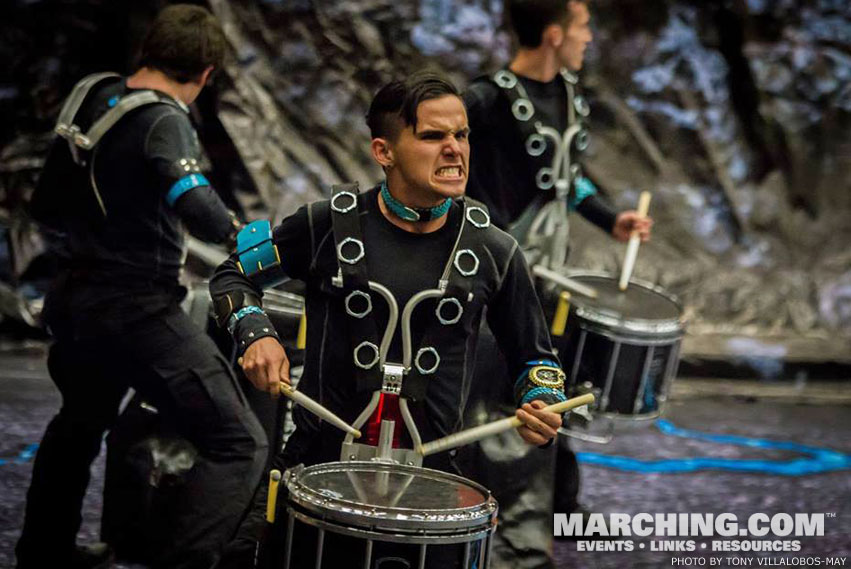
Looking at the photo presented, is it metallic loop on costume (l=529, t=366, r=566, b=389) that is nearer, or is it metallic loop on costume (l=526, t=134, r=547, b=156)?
metallic loop on costume (l=529, t=366, r=566, b=389)

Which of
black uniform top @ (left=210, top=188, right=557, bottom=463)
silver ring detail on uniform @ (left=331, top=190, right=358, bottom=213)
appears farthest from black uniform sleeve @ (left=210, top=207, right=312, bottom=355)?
silver ring detail on uniform @ (left=331, top=190, right=358, bottom=213)

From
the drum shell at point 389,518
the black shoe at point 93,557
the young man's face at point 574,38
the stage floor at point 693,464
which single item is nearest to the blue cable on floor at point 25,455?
the stage floor at point 693,464

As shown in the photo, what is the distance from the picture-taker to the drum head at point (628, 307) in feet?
15.3

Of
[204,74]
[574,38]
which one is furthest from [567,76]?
[204,74]

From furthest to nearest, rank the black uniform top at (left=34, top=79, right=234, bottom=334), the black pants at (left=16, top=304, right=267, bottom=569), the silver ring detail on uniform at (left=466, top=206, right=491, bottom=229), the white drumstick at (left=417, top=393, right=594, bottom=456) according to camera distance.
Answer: the black uniform top at (left=34, top=79, right=234, bottom=334) → the black pants at (left=16, top=304, right=267, bottom=569) → the silver ring detail on uniform at (left=466, top=206, right=491, bottom=229) → the white drumstick at (left=417, top=393, right=594, bottom=456)

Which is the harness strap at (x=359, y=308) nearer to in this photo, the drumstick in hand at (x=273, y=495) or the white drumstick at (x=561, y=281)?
the drumstick in hand at (x=273, y=495)

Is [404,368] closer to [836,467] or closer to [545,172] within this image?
[545,172]

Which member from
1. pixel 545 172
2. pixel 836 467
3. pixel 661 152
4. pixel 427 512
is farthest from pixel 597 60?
pixel 427 512

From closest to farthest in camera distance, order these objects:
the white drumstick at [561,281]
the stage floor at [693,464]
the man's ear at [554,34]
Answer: the white drumstick at [561,281] → the man's ear at [554,34] → the stage floor at [693,464]

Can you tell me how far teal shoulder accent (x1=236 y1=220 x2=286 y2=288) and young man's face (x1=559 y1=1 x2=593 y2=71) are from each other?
1940mm

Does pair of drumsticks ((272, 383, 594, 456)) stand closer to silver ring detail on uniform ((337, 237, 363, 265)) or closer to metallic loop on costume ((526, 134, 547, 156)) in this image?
silver ring detail on uniform ((337, 237, 363, 265))

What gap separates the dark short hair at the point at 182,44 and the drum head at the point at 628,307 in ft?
5.13

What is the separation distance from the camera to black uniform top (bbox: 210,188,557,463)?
3059 millimetres

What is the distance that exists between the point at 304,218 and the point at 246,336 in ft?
1.07
